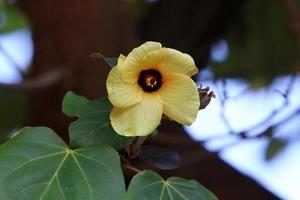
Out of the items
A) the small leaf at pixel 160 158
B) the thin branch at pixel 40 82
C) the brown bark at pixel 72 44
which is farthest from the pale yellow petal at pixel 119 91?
the brown bark at pixel 72 44

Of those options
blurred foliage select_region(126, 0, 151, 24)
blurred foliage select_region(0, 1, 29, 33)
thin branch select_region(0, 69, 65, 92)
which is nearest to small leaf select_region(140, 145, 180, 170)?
thin branch select_region(0, 69, 65, 92)

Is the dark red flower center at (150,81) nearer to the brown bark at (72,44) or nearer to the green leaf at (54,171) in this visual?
the green leaf at (54,171)

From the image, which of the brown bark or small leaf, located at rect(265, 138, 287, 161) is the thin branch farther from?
small leaf, located at rect(265, 138, 287, 161)

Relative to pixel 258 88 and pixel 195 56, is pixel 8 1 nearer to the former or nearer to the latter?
pixel 195 56

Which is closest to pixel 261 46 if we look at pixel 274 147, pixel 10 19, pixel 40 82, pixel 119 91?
pixel 274 147

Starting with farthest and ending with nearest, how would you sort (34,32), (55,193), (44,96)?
(34,32) → (44,96) → (55,193)

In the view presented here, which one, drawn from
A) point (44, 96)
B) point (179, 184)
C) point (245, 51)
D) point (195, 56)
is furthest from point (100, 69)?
point (179, 184)

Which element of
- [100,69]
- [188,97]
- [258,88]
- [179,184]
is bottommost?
[258,88]

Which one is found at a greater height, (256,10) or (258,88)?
(256,10)

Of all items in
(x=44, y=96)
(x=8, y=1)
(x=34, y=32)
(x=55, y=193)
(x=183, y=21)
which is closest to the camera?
(x=55, y=193)
